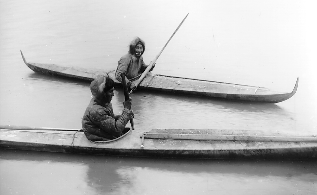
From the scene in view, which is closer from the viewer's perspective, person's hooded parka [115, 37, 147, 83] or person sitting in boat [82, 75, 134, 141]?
person sitting in boat [82, 75, 134, 141]

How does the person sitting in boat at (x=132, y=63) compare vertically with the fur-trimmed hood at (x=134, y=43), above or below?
below

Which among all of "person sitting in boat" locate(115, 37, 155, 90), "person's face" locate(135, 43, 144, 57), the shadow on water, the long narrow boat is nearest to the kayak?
the long narrow boat

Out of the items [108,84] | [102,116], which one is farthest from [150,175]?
[108,84]

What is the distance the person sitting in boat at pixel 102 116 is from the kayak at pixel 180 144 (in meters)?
0.12

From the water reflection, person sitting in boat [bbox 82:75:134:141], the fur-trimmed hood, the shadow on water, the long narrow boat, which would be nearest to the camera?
the water reflection

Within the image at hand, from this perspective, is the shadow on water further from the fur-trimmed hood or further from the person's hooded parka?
the fur-trimmed hood

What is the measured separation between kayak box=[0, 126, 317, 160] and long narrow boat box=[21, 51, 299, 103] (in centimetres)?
169

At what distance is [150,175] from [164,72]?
3.77 meters

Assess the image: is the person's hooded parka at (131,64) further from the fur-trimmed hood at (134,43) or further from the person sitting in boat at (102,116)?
the person sitting in boat at (102,116)

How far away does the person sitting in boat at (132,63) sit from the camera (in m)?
7.17

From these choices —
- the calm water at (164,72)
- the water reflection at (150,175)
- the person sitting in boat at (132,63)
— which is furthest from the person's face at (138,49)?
the water reflection at (150,175)

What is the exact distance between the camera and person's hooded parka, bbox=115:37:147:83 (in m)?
7.18

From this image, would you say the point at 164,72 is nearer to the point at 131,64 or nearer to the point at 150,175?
the point at 131,64

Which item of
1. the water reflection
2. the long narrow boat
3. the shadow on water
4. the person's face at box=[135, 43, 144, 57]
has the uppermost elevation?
the person's face at box=[135, 43, 144, 57]
